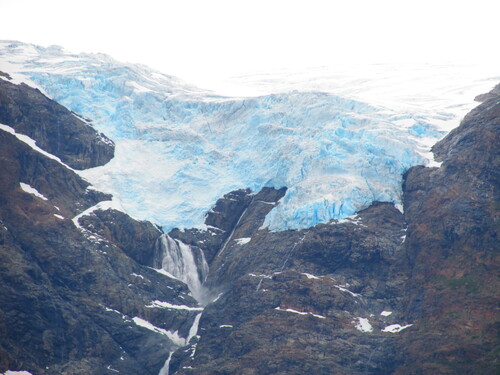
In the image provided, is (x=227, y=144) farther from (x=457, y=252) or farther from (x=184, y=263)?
(x=457, y=252)

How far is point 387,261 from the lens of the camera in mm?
96938

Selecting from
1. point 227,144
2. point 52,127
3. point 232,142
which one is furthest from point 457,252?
point 52,127

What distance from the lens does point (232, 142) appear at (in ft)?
406

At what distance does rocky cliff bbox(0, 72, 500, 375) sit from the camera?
84.4 meters

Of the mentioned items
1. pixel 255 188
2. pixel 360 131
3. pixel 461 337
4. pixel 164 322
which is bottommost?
pixel 164 322

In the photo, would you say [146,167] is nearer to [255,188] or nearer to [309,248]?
[255,188]

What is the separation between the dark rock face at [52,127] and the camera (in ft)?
360

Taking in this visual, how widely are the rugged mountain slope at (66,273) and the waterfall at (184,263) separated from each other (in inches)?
77.6

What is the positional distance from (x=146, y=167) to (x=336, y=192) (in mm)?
34612

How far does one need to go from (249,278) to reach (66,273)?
24.8 metres

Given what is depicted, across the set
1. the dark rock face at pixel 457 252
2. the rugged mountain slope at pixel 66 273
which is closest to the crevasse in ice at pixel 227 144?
the dark rock face at pixel 457 252

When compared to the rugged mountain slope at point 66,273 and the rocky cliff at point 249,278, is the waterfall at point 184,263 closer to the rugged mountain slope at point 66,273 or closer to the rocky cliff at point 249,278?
the rocky cliff at point 249,278

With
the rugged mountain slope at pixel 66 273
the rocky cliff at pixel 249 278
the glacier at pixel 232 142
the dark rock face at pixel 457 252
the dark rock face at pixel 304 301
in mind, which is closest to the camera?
the dark rock face at pixel 457 252

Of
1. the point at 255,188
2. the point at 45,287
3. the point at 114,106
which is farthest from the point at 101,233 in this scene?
the point at 114,106
